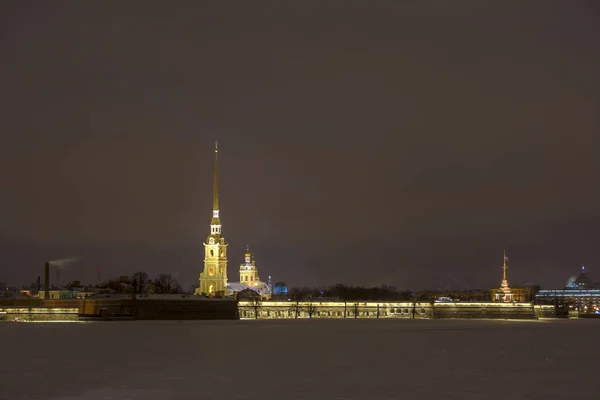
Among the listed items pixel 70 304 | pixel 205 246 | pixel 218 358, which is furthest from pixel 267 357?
pixel 205 246

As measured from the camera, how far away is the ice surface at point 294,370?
28.7 meters

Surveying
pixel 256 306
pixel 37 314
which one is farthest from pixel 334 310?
pixel 37 314

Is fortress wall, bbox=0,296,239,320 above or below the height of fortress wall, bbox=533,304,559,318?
above

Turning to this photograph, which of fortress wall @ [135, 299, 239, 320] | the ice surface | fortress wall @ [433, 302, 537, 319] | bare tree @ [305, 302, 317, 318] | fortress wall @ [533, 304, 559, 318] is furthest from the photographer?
fortress wall @ [533, 304, 559, 318]

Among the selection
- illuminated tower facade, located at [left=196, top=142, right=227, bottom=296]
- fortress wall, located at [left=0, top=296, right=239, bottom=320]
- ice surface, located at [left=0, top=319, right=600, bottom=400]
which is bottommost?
ice surface, located at [left=0, top=319, right=600, bottom=400]

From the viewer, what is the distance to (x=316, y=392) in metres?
28.5

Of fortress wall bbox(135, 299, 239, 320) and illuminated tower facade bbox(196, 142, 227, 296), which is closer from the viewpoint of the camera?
fortress wall bbox(135, 299, 239, 320)

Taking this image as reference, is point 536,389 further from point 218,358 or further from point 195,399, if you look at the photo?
point 218,358

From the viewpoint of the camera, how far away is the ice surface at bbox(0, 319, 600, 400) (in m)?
28.7

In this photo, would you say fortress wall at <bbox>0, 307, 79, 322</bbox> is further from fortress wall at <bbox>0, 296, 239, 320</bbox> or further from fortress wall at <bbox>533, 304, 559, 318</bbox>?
fortress wall at <bbox>533, 304, 559, 318</bbox>

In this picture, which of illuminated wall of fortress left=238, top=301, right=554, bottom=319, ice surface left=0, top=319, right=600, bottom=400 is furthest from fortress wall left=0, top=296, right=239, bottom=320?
ice surface left=0, top=319, right=600, bottom=400

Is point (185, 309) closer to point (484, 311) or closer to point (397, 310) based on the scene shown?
point (397, 310)

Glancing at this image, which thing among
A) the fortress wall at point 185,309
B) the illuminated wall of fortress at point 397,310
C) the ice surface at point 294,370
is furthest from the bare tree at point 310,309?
the ice surface at point 294,370

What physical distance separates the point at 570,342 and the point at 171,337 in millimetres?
26796
